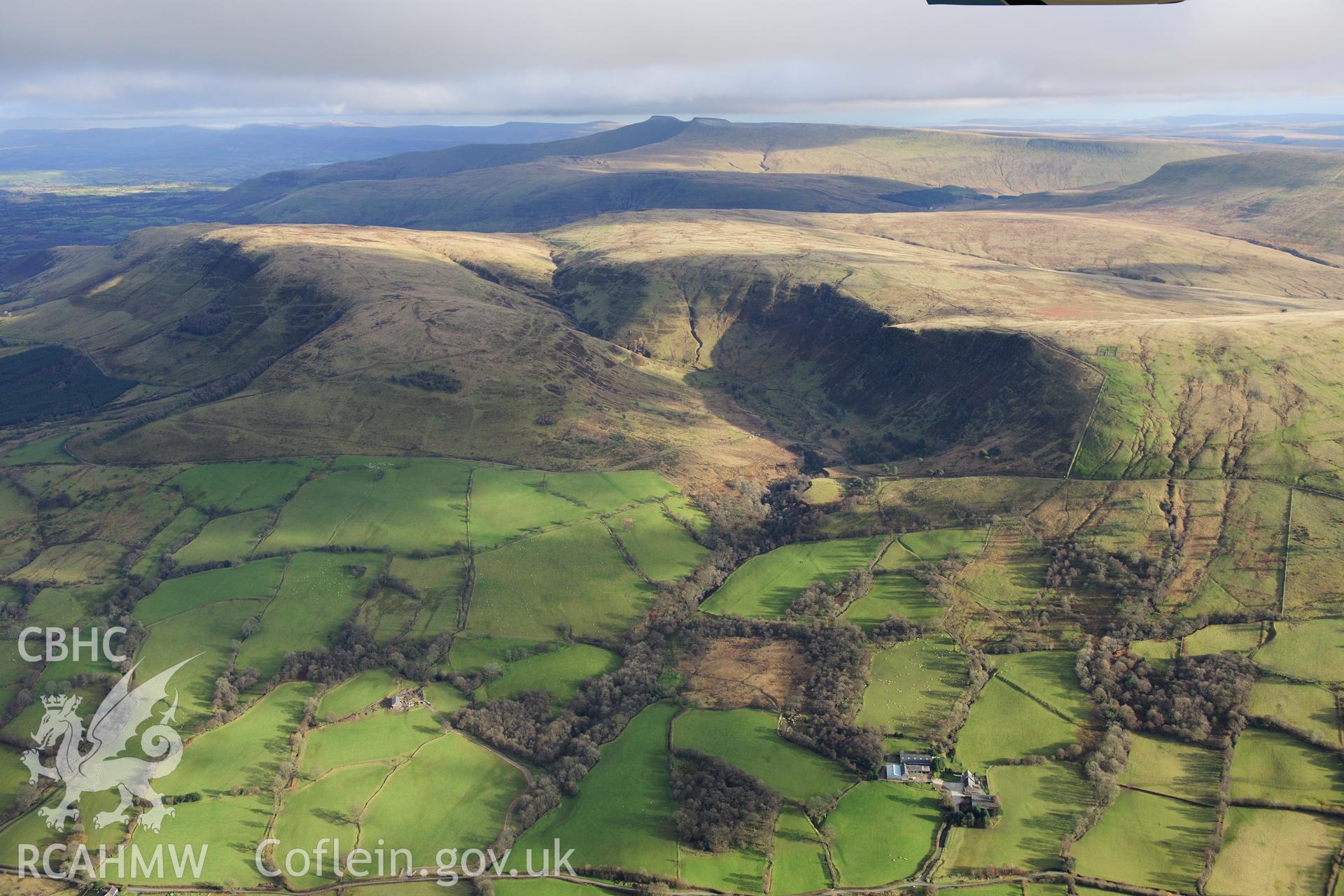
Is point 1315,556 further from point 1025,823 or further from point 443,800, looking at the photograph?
point 443,800

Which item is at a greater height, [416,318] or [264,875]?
[416,318]

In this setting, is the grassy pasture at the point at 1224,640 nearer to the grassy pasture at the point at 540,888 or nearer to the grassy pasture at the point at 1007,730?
the grassy pasture at the point at 1007,730

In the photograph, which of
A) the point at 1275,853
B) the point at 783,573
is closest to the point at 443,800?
the point at 783,573

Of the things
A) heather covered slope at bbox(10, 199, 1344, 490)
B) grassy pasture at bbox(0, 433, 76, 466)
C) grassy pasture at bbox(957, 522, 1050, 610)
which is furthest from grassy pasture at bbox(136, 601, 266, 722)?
grassy pasture at bbox(957, 522, 1050, 610)

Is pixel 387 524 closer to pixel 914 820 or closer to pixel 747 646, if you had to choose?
pixel 747 646

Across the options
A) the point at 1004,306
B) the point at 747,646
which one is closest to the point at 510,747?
the point at 747,646
